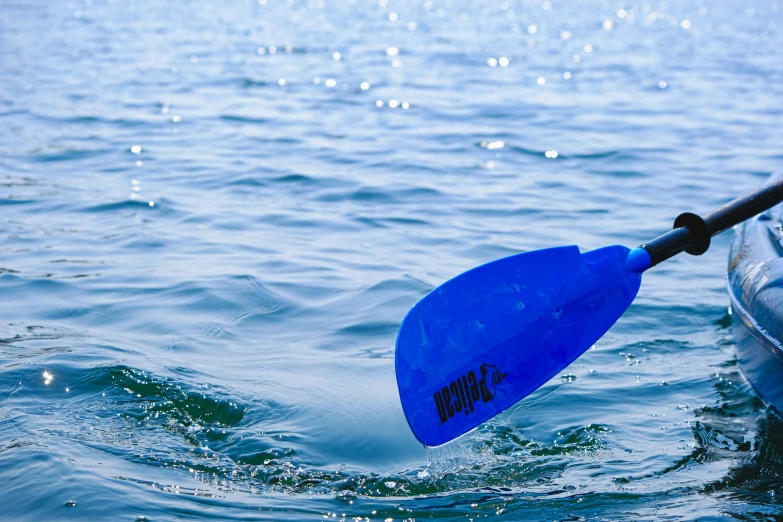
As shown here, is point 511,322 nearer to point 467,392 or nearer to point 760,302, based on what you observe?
point 467,392

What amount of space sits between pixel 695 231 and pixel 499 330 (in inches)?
30.7

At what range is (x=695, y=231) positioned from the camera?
3.30m

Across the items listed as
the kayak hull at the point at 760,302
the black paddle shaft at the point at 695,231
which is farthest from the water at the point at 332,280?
the black paddle shaft at the point at 695,231

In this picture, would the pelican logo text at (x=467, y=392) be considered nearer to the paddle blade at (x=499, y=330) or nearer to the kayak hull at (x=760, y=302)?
the paddle blade at (x=499, y=330)

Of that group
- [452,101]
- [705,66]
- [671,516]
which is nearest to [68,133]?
[452,101]

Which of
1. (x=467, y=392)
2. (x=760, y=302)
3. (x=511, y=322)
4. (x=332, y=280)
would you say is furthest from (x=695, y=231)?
(x=332, y=280)

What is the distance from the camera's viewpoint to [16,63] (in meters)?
11.1

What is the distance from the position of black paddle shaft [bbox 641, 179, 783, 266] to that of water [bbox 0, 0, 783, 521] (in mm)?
623

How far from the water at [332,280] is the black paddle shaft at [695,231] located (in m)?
0.62

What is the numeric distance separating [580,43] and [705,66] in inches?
112

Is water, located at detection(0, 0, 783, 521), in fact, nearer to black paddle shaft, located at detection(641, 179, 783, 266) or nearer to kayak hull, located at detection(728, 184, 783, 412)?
kayak hull, located at detection(728, 184, 783, 412)

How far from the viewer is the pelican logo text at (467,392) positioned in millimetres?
2977

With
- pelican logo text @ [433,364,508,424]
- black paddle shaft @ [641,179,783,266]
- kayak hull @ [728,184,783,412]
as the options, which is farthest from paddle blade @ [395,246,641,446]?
kayak hull @ [728,184,783,412]

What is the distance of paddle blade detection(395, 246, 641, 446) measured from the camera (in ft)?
9.75
